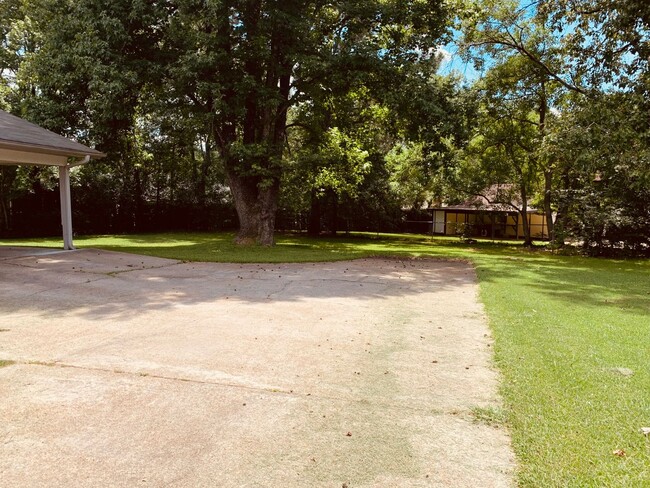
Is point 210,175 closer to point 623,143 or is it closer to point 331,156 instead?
point 331,156

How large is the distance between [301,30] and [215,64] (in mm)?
2967

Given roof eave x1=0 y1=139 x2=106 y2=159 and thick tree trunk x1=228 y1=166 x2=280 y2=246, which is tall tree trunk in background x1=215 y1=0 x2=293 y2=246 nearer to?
thick tree trunk x1=228 y1=166 x2=280 y2=246

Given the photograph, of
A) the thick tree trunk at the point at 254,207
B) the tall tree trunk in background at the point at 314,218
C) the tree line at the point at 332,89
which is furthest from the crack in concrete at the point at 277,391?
the tall tree trunk in background at the point at 314,218

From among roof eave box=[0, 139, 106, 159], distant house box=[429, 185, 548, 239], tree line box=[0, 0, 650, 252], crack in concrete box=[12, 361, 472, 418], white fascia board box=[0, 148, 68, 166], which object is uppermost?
tree line box=[0, 0, 650, 252]

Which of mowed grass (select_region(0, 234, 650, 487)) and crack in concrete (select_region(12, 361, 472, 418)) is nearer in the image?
mowed grass (select_region(0, 234, 650, 487))

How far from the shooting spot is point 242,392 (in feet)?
12.6

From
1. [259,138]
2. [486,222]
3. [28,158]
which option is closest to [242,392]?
[28,158]

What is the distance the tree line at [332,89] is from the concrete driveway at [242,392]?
30.7 ft

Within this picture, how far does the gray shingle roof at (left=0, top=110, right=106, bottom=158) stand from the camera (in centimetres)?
1103

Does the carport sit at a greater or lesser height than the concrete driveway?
greater

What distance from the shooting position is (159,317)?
250 inches

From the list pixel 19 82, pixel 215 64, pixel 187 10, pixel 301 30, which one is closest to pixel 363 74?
pixel 301 30

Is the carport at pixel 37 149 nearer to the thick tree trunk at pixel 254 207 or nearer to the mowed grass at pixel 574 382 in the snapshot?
the thick tree trunk at pixel 254 207

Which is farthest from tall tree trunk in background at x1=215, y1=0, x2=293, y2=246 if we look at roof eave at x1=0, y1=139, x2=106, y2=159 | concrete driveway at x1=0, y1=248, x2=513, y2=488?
concrete driveway at x1=0, y1=248, x2=513, y2=488
